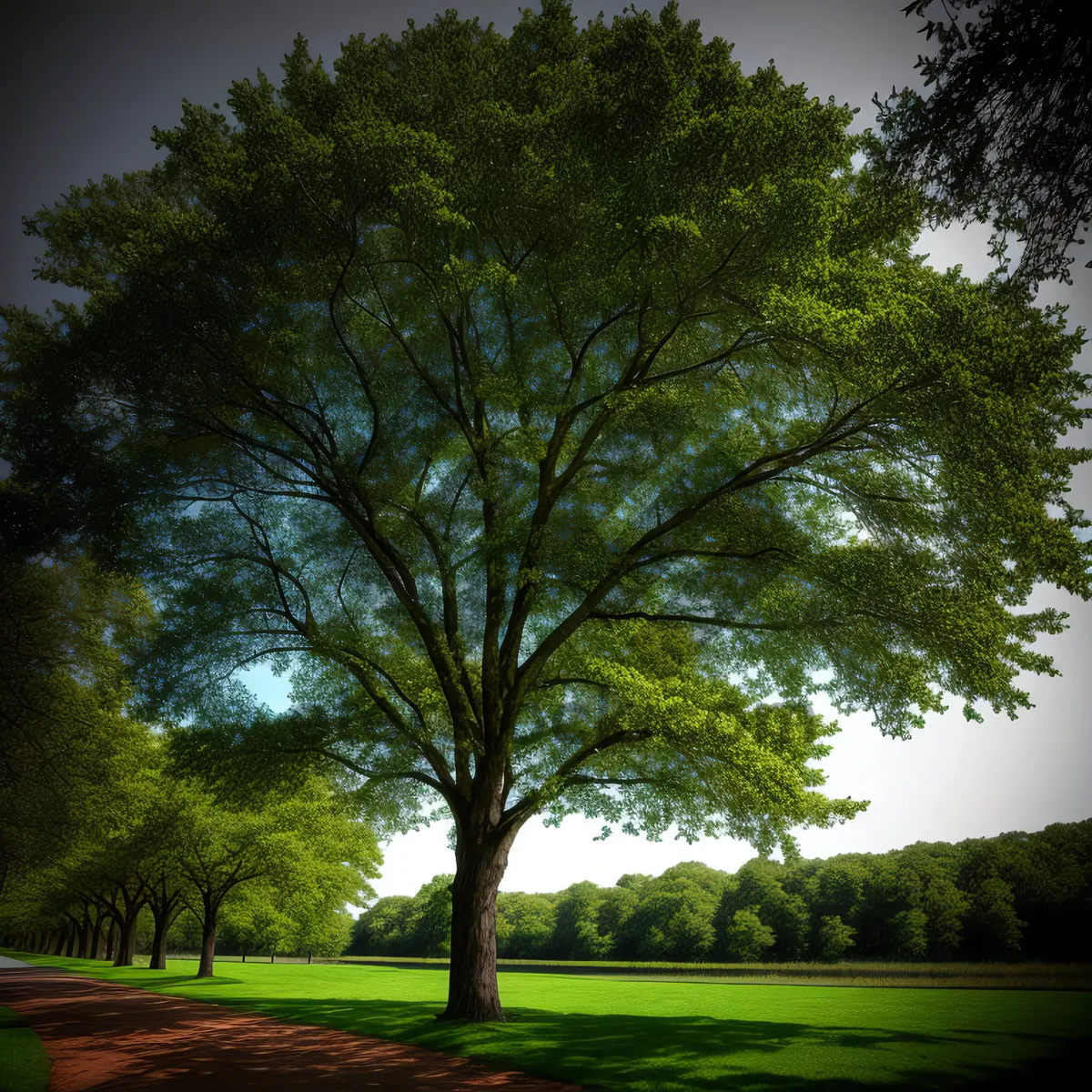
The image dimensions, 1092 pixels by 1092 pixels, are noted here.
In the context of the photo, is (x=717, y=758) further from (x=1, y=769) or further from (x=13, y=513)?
(x=1, y=769)

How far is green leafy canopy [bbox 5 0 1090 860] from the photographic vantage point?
10961 millimetres

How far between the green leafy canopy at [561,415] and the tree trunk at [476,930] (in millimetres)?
642

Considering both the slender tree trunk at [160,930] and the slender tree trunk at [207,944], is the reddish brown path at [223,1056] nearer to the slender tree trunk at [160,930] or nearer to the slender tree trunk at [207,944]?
the slender tree trunk at [207,944]

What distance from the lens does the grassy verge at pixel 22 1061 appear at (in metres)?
8.95

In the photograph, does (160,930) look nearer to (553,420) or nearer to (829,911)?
(553,420)


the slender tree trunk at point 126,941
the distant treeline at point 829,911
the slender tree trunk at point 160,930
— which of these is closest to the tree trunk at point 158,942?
Answer: the slender tree trunk at point 160,930

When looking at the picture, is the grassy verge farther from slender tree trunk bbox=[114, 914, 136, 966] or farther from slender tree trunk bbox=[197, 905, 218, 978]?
slender tree trunk bbox=[114, 914, 136, 966]

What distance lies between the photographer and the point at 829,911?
59.8 metres

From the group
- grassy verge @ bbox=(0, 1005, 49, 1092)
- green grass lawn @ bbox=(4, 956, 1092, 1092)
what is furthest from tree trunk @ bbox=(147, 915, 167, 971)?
grassy verge @ bbox=(0, 1005, 49, 1092)

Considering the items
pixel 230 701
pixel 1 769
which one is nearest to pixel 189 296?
pixel 230 701

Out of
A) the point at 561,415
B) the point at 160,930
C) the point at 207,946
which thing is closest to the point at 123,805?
the point at 207,946

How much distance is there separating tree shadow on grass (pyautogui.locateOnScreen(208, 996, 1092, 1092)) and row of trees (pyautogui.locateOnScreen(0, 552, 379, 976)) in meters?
7.05

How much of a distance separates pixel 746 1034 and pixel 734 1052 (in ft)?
7.42

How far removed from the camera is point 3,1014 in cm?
1598
